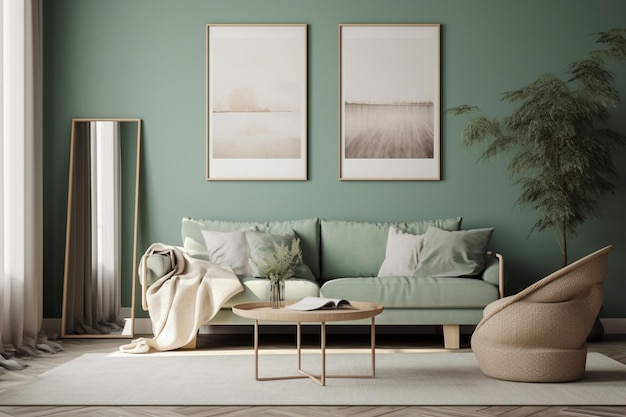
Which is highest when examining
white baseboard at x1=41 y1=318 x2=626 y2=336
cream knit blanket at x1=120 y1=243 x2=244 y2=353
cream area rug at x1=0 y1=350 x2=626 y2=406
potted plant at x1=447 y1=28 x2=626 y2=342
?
potted plant at x1=447 y1=28 x2=626 y2=342

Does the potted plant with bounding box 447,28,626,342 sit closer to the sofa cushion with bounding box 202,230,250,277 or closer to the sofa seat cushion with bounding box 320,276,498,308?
the sofa seat cushion with bounding box 320,276,498,308

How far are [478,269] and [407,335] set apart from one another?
92cm

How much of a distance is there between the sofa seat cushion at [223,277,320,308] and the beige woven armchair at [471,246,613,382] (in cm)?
165

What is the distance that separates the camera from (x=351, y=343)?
556cm

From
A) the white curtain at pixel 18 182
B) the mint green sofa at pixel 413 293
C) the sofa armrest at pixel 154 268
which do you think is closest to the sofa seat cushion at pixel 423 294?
the mint green sofa at pixel 413 293

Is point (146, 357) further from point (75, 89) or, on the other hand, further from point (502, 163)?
point (502, 163)

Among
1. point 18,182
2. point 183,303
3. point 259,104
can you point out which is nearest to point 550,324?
point 183,303

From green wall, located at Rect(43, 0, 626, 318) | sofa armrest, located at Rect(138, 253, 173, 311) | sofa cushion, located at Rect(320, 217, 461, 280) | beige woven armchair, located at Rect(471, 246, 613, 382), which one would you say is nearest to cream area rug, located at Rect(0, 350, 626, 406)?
beige woven armchair, located at Rect(471, 246, 613, 382)

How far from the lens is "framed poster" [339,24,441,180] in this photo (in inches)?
241

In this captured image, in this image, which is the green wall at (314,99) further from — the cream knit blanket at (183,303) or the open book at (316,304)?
the open book at (316,304)

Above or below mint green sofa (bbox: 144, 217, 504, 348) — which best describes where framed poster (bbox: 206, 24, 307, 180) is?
above

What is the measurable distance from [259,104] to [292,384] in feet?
9.47

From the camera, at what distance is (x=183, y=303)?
17.0 ft

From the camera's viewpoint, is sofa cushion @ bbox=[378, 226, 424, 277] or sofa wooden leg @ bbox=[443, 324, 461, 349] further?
sofa cushion @ bbox=[378, 226, 424, 277]
